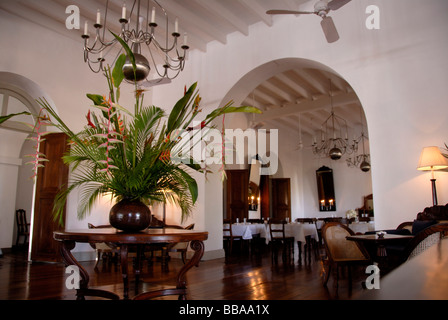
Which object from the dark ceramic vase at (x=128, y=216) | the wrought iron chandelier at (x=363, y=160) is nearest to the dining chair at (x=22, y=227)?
the dark ceramic vase at (x=128, y=216)

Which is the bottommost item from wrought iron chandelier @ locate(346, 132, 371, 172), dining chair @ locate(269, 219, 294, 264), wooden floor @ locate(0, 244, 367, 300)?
wooden floor @ locate(0, 244, 367, 300)

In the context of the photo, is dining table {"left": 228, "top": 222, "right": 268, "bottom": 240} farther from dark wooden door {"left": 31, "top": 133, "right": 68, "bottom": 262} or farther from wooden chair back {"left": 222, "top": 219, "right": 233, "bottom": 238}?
Result: dark wooden door {"left": 31, "top": 133, "right": 68, "bottom": 262}

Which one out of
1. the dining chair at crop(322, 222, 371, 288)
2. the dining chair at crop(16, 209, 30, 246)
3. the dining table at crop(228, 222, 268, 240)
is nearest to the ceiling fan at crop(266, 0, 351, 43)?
the dining chair at crop(322, 222, 371, 288)

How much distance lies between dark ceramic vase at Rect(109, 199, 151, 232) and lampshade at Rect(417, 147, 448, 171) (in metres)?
3.28

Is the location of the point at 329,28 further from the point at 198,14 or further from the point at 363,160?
the point at 363,160

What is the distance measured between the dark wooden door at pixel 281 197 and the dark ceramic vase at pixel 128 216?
10.4m

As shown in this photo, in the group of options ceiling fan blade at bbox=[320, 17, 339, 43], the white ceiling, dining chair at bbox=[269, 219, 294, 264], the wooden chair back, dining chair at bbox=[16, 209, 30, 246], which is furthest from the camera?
dining chair at bbox=[16, 209, 30, 246]

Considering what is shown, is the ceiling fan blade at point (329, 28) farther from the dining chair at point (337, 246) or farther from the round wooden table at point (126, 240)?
the round wooden table at point (126, 240)

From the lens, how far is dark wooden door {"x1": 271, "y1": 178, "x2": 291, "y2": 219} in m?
12.4

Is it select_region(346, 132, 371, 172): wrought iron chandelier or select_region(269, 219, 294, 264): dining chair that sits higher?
select_region(346, 132, 371, 172): wrought iron chandelier

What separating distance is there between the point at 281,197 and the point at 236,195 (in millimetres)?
2878

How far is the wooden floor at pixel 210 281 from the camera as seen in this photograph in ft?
10.9
